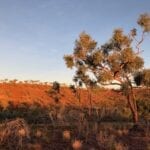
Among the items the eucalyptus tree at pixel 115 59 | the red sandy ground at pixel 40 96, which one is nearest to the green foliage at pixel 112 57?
the eucalyptus tree at pixel 115 59

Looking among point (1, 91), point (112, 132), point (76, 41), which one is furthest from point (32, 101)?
point (112, 132)

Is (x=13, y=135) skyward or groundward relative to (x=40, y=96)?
groundward

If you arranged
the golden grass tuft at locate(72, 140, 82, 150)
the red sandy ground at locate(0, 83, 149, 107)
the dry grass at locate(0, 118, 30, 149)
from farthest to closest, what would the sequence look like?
1. the red sandy ground at locate(0, 83, 149, 107)
2. the dry grass at locate(0, 118, 30, 149)
3. the golden grass tuft at locate(72, 140, 82, 150)

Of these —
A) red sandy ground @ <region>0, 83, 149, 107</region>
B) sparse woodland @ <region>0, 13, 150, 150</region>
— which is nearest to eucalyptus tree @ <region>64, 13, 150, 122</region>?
sparse woodland @ <region>0, 13, 150, 150</region>

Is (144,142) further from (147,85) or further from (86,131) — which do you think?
(147,85)

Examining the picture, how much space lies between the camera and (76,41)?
2781 centimetres

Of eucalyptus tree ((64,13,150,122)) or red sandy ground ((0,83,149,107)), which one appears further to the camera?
red sandy ground ((0,83,149,107))

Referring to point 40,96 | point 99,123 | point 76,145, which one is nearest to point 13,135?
point 76,145

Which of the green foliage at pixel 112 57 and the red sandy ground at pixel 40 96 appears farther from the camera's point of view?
the red sandy ground at pixel 40 96

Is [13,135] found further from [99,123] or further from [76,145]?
[99,123]

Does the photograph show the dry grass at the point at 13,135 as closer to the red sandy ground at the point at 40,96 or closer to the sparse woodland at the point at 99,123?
the sparse woodland at the point at 99,123

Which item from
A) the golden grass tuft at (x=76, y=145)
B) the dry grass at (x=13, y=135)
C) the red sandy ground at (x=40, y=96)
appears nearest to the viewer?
the golden grass tuft at (x=76, y=145)

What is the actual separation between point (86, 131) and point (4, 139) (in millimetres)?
5231

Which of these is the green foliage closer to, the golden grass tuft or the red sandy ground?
the golden grass tuft
